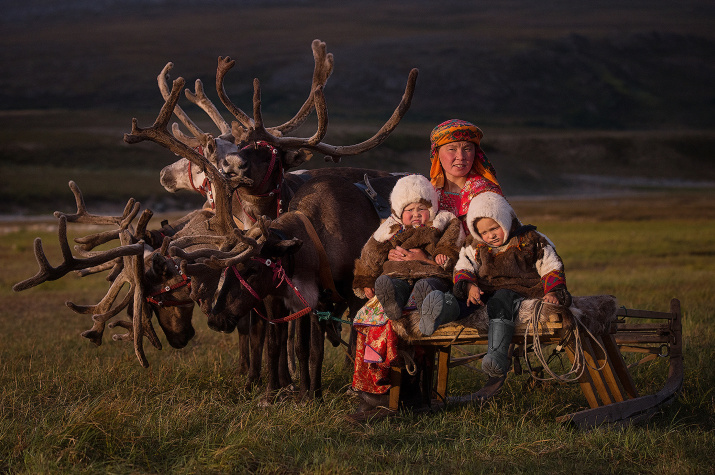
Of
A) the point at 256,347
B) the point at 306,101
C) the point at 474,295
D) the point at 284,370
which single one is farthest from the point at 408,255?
the point at 306,101

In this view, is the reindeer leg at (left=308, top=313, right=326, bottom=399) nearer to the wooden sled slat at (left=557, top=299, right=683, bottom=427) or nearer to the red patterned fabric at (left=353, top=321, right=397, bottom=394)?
the red patterned fabric at (left=353, top=321, right=397, bottom=394)

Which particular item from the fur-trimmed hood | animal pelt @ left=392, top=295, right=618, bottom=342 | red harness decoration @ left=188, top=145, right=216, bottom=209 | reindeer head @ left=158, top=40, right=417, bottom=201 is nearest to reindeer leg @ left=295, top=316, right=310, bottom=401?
the fur-trimmed hood

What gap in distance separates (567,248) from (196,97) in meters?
15.2

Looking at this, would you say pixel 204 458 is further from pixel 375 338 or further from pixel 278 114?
pixel 278 114

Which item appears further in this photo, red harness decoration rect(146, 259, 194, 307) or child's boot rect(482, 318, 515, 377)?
red harness decoration rect(146, 259, 194, 307)

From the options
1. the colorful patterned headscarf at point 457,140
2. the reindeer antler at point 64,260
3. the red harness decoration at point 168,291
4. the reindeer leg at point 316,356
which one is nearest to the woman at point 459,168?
the colorful patterned headscarf at point 457,140

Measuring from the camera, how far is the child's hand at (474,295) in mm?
5971

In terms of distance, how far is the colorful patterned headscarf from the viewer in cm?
694

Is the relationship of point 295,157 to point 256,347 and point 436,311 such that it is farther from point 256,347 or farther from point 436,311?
point 436,311

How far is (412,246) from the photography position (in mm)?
6516

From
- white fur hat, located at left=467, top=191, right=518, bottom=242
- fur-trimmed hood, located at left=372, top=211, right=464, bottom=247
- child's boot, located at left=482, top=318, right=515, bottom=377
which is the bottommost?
child's boot, located at left=482, top=318, right=515, bottom=377

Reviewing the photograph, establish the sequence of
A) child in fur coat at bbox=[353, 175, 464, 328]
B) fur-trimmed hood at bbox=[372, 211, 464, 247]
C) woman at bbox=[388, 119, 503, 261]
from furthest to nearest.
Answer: woman at bbox=[388, 119, 503, 261], fur-trimmed hood at bbox=[372, 211, 464, 247], child in fur coat at bbox=[353, 175, 464, 328]

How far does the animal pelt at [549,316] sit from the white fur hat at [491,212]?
0.52 meters

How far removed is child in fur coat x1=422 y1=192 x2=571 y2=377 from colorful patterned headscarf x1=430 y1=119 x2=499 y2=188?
859mm
